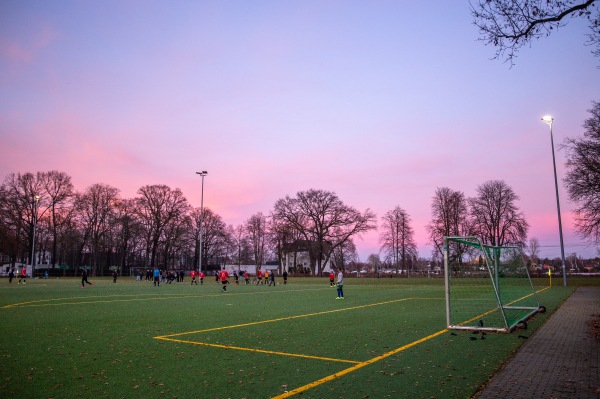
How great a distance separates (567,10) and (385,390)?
273 inches

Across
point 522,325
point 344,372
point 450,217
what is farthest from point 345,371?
point 450,217

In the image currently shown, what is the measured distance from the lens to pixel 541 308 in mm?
16641

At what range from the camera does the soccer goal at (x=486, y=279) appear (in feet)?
41.4

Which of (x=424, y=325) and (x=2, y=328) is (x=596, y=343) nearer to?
(x=424, y=325)

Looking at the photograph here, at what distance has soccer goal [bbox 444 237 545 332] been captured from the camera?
12627mm

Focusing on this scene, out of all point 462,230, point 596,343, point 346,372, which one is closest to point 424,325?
point 596,343

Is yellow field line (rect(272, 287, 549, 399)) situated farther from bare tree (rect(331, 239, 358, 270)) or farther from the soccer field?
bare tree (rect(331, 239, 358, 270))

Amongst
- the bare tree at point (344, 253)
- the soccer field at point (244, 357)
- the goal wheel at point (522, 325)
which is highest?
the bare tree at point (344, 253)

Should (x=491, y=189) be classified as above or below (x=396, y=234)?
above

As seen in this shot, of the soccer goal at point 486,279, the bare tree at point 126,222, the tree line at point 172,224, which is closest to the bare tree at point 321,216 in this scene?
the tree line at point 172,224

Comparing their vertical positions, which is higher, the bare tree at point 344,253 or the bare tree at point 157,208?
the bare tree at point 157,208

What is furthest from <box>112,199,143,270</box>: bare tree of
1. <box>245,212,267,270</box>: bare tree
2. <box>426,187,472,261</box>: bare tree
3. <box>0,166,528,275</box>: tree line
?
<box>426,187,472,261</box>: bare tree

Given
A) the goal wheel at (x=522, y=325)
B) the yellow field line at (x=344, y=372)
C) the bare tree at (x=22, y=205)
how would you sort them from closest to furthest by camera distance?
the yellow field line at (x=344, y=372) → the goal wheel at (x=522, y=325) → the bare tree at (x=22, y=205)

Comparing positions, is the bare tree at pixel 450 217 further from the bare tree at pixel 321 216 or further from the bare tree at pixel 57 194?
the bare tree at pixel 57 194
